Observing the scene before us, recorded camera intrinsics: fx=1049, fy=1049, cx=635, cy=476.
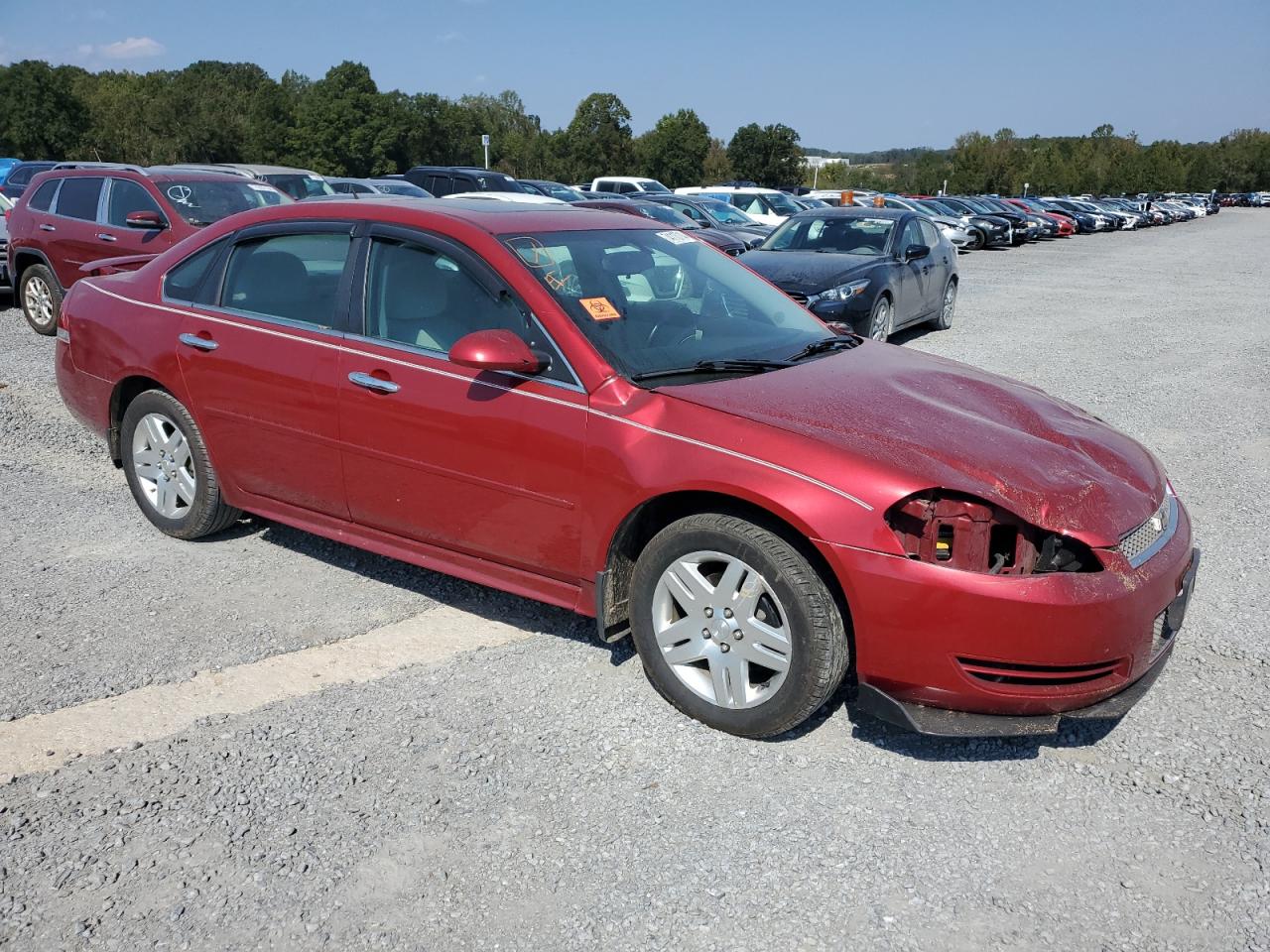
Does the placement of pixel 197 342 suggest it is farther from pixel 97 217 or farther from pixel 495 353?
pixel 97 217

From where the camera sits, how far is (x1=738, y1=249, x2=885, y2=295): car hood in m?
10.1

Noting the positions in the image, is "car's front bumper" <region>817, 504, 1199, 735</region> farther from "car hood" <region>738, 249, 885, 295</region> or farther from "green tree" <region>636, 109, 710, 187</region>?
"green tree" <region>636, 109, 710, 187</region>

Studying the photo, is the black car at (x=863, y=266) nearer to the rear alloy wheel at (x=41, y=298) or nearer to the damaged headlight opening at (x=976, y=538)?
the damaged headlight opening at (x=976, y=538)

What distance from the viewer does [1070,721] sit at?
365cm

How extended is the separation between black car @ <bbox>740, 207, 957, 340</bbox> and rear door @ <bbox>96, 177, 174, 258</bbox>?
19.0ft

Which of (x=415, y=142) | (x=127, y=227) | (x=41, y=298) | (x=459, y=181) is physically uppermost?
(x=415, y=142)

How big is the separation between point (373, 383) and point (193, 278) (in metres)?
1.39

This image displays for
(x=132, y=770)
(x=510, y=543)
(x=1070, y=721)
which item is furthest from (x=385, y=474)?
(x=1070, y=721)

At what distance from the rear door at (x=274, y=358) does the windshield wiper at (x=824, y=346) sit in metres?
1.83

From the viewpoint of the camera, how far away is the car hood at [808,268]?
33.1ft


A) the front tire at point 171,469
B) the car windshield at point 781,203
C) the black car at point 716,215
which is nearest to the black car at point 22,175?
the black car at point 716,215

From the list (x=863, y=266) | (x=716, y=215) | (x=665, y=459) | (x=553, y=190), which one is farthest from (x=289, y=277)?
(x=553, y=190)

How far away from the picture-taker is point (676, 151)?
8388cm

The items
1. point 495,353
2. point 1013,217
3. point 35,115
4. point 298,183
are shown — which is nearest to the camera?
point 495,353
